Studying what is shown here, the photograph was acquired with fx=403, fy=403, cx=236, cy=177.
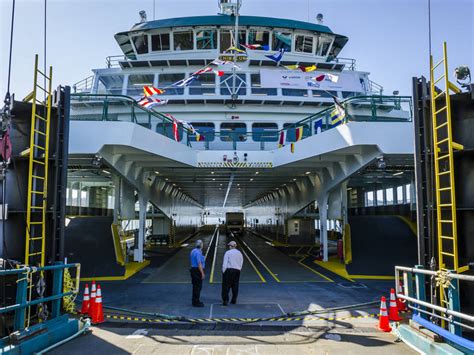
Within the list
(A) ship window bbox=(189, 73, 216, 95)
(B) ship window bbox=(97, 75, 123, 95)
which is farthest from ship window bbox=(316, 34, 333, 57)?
(B) ship window bbox=(97, 75, 123, 95)

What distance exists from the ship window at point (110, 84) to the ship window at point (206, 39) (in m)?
5.46

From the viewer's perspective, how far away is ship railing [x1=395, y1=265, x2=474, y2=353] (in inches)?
214

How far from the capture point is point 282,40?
86.4ft

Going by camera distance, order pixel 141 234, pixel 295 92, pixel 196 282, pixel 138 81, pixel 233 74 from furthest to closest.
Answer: pixel 138 81, pixel 295 92, pixel 233 74, pixel 141 234, pixel 196 282

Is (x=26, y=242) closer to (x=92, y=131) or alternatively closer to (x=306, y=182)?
(x=92, y=131)

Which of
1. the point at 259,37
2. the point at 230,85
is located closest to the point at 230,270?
the point at 230,85

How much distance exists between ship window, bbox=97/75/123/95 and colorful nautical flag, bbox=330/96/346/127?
15.8 meters

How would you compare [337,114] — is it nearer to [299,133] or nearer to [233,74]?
[299,133]

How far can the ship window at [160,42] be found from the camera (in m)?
26.3

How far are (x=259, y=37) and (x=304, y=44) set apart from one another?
10.5 ft

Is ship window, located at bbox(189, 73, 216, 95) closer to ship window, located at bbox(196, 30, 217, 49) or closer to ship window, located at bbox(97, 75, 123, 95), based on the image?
ship window, located at bbox(196, 30, 217, 49)

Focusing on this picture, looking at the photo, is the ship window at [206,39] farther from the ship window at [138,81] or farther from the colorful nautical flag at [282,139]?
the colorful nautical flag at [282,139]

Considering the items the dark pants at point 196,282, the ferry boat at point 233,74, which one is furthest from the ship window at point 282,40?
the dark pants at point 196,282

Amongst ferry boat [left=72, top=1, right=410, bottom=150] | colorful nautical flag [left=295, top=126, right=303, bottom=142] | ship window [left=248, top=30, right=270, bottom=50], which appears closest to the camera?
Result: colorful nautical flag [left=295, top=126, right=303, bottom=142]
